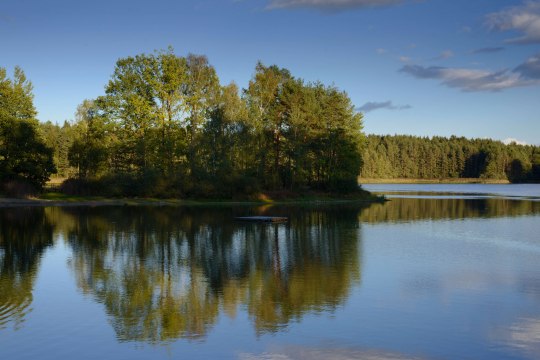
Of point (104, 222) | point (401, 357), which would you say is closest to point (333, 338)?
point (401, 357)

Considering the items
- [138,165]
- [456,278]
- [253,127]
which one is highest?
[253,127]

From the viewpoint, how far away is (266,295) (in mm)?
20016

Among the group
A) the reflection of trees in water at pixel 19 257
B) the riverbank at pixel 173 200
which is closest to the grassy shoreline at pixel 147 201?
the riverbank at pixel 173 200

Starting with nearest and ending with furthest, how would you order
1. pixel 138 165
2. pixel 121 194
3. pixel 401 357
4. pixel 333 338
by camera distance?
1. pixel 401 357
2. pixel 333 338
3. pixel 121 194
4. pixel 138 165

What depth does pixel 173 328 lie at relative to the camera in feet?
52.0

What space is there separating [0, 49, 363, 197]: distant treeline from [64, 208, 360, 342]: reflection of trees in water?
31331mm

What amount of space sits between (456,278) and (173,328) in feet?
44.5

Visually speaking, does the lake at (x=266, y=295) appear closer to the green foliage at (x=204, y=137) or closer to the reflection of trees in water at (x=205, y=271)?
the reflection of trees in water at (x=205, y=271)

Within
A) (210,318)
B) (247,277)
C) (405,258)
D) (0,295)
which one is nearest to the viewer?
(210,318)

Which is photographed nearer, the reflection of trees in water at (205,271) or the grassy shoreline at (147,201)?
the reflection of trees in water at (205,271)

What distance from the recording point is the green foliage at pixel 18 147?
70.1 meters

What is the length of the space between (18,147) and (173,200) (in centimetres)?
2124

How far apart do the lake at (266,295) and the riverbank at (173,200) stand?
94.5 feet

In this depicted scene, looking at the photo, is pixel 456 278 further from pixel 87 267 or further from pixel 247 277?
pixel 87 267
